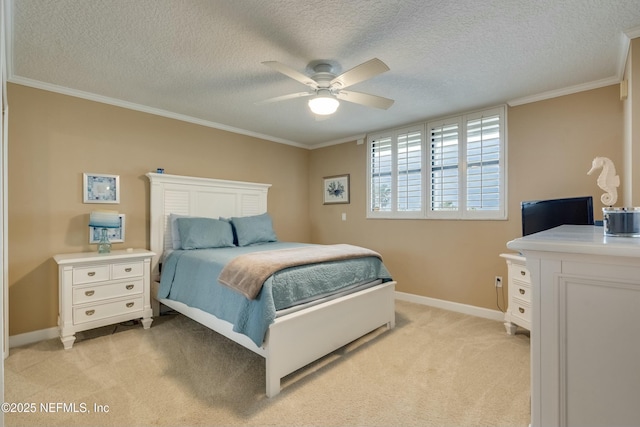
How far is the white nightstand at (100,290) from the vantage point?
2.61 meters

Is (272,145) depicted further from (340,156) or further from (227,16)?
(227,16)

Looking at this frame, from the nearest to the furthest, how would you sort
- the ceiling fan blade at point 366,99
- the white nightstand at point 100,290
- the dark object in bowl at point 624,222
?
the dark object in bowl at point 624,222 → the ceiling fan blade at point 366,99 → the white nightstand at point 100,290

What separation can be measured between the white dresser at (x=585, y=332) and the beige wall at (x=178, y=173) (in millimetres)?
2752

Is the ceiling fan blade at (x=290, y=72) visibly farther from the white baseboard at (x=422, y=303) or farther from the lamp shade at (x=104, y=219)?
the white baseboard at (x=422, y=303)

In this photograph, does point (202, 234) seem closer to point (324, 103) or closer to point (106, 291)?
point (106, 291)

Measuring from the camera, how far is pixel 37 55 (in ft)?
7.64

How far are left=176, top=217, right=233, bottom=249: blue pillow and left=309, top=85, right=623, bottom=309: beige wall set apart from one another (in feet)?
6.47

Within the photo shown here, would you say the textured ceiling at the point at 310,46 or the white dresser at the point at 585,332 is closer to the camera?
the white dresser at the point at 585,332

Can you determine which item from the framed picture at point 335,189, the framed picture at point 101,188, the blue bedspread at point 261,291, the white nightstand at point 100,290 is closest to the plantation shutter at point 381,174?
the framed picture at point 335,189

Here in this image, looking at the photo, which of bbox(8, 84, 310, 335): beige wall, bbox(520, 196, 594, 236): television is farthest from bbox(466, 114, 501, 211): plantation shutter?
bbox(8, 84, 310, 335): beige wall

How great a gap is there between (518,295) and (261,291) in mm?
2341

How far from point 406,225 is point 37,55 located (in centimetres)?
401

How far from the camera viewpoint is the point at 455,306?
365cm

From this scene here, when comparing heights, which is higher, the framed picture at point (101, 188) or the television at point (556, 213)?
the framed picture at point (101, 188)
